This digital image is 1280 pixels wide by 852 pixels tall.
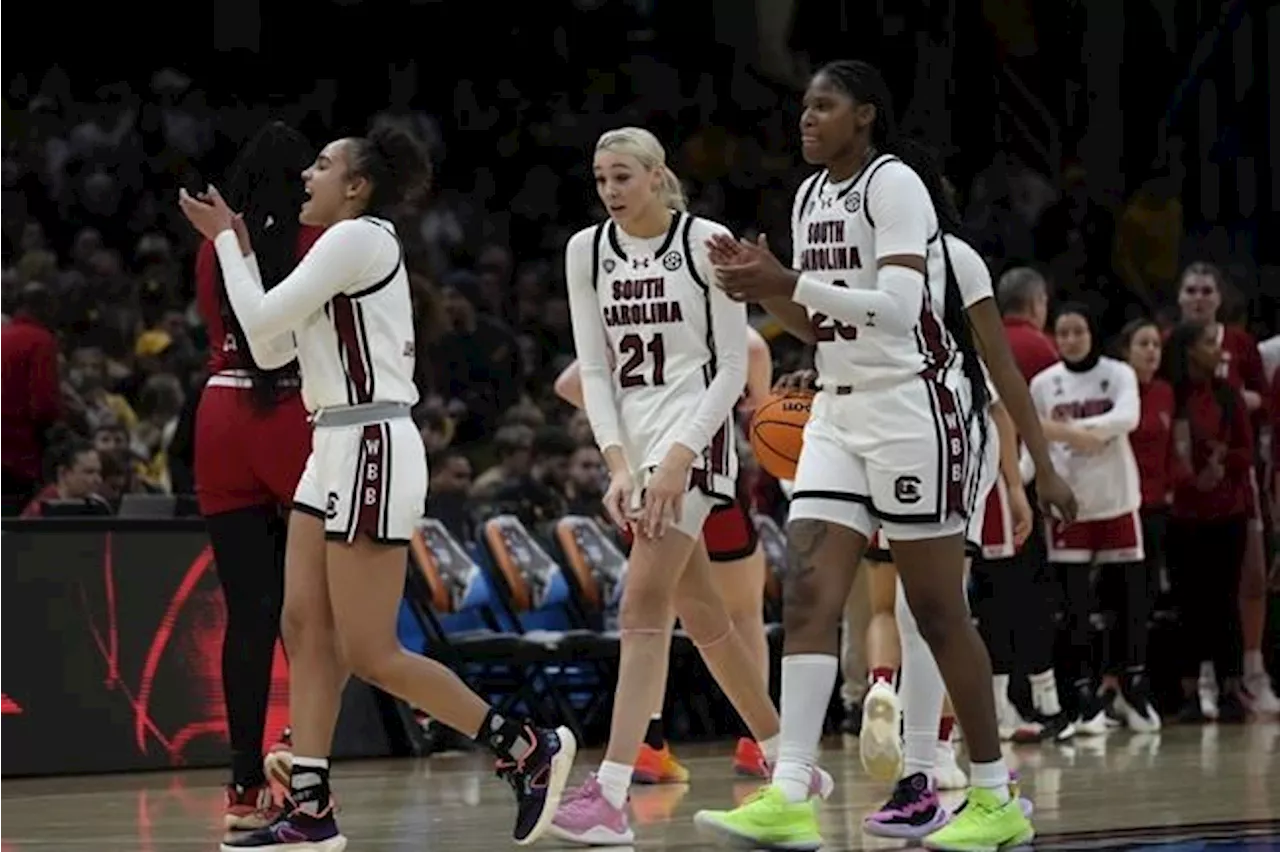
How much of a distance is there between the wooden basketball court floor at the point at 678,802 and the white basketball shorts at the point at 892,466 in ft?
3.08

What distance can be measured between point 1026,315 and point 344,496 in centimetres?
549

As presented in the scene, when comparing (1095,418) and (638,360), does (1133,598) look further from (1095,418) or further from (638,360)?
(638,360)

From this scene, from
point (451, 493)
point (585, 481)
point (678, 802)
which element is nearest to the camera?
point (678, 802)

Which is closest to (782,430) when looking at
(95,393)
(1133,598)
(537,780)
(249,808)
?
(537,780)

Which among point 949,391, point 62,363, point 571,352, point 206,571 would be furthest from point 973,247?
point 571,352

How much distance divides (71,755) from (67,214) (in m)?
7.81

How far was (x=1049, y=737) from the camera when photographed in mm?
12312

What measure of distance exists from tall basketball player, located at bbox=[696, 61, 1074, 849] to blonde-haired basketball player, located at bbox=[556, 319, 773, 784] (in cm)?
251

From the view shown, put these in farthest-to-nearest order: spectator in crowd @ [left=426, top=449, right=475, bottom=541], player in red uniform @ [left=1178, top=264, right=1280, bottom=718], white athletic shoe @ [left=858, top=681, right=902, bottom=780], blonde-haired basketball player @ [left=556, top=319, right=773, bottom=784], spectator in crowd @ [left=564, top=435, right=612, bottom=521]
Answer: player in red uniform @ [left=1178, top=264, right=1280, bottom=718] → spectator in crowd @ [left=564, top=435, right=612, bottom=521] → spectator in crowd @ [left=426, top=449, right=475, bottom=541] → blonde-haired basketball player @ [left=556, top=319, right=773, bottom=784] → white athletic shoe @ [left=858, top=681, right=902, bottom=780]


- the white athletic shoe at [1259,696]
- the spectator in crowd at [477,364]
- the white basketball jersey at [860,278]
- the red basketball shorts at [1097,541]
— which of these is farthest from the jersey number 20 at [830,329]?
the spectator in crowd at [477,364]

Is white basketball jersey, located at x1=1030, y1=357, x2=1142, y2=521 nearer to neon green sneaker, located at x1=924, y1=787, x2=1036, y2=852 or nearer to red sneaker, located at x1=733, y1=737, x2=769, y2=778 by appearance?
red sneaker, located at x1=733, y1=737, x2=769, y2=778

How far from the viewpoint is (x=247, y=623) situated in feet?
26.6

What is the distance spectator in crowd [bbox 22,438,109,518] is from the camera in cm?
1163

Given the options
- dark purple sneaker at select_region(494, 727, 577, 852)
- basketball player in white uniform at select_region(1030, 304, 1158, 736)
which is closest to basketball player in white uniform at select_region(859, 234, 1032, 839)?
dark purple sneaker at select_region(494, 727, 577, 852)
